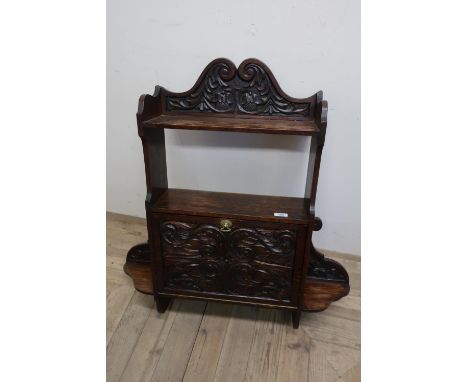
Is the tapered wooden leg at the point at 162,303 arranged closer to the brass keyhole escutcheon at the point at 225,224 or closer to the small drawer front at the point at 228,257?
the small drawer front at the point at 228,257

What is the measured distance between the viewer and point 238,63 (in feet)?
3.27

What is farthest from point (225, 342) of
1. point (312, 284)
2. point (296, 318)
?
point (312, 284)

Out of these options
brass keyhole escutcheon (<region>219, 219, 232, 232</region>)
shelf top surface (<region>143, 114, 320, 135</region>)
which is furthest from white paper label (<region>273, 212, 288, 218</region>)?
shelf top surface (<region>143, 114, 320, 135</region>)

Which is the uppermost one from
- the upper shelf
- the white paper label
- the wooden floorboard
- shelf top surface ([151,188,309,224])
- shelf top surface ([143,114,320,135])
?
the upper shelf

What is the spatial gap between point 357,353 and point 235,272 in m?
0.50

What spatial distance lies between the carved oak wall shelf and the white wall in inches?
4.3

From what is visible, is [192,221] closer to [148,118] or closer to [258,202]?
[258,202]

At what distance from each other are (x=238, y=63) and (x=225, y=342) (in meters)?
0.98

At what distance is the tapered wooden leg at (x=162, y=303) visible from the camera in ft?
3.53

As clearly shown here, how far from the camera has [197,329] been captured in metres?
1.06

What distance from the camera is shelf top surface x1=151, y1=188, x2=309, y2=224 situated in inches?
35.7

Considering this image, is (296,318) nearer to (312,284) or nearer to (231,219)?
(312,284)

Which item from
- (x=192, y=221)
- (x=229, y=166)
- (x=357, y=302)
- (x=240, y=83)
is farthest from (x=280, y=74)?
(x=357, y=302)

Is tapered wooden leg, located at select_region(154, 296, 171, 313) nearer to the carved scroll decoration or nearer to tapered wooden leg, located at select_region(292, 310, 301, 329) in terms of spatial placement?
tapered wooden leg, located at select_region(292, 310, 301, 329)
